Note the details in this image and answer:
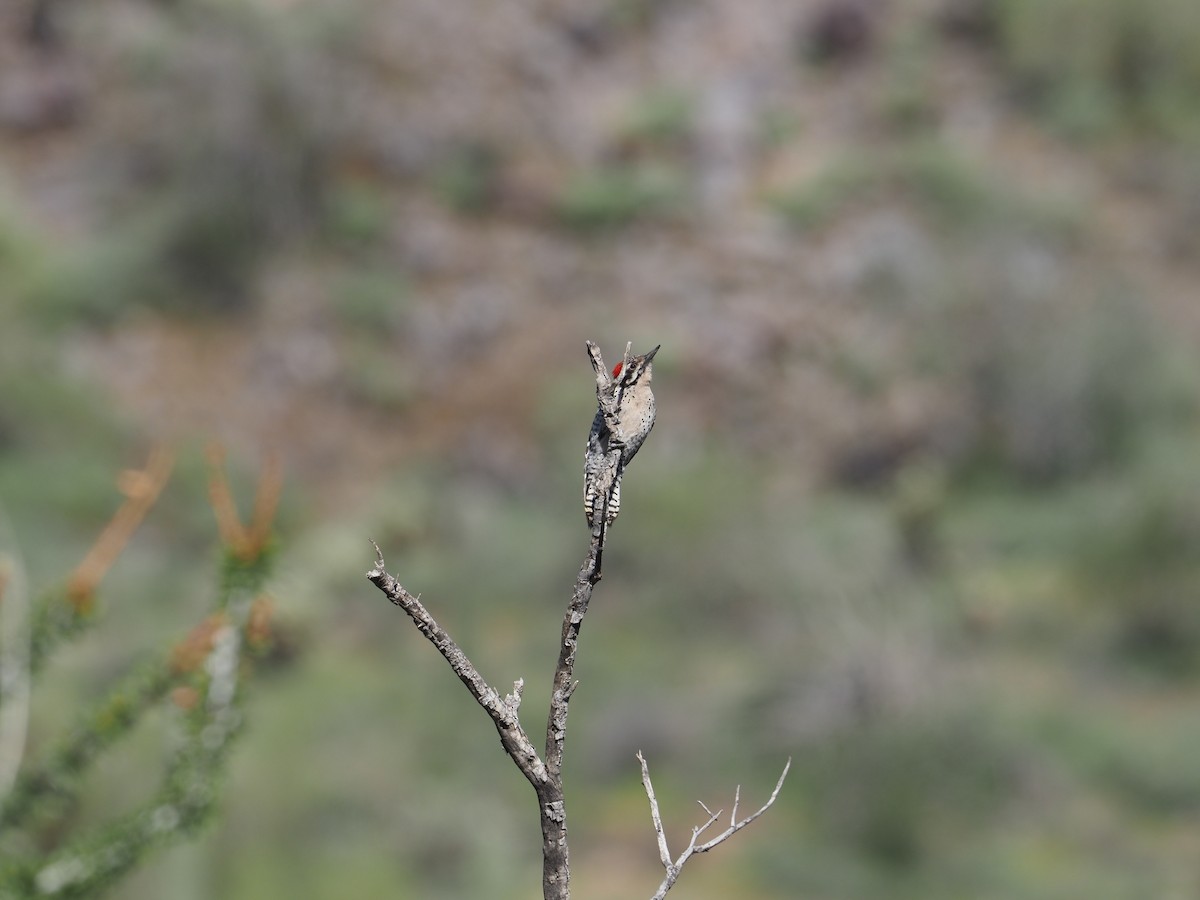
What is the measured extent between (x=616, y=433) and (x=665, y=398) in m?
38.8

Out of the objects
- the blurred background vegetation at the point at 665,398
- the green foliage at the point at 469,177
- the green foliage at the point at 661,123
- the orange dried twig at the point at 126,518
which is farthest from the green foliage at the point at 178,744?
the green foliage at the point at 661,123

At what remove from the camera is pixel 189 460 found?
116 feet

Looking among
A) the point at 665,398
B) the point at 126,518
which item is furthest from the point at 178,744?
the point at 665,398

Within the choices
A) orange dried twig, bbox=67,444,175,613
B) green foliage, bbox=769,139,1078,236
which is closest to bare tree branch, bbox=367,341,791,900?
orange dried twig, bbox=67,444,175,613

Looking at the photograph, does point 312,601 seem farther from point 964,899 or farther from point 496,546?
point 964,899

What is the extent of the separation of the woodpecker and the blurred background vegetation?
43.5 feet

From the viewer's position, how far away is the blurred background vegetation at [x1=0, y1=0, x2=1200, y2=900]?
22703 millimetres

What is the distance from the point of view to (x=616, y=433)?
1.40 m

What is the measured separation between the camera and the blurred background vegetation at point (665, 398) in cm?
2270

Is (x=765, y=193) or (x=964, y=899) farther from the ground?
(x=765, y=193)

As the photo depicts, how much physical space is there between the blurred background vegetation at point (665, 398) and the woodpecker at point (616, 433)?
13256mm

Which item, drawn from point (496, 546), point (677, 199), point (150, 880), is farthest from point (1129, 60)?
point (150, 880)

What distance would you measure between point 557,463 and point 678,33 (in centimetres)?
2167

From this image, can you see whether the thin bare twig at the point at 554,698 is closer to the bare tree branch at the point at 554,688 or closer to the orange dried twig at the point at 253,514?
the bare tree branch at the point at 554,688
